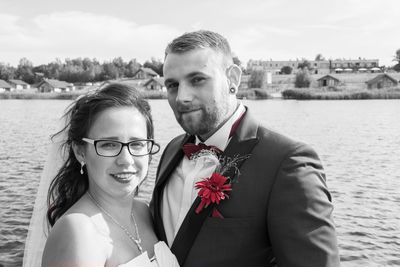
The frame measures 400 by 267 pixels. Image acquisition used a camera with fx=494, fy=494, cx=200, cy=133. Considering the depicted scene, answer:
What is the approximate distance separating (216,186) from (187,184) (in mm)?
376

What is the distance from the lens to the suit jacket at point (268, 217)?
3.04 metres

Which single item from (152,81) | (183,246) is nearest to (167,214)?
(183,246)

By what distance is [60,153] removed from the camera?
12.4ft

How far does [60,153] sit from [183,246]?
1.22m

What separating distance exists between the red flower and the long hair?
559 mm

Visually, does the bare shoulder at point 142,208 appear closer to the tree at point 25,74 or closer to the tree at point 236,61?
the tree at point 236,61

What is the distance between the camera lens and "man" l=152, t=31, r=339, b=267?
3.06 meters

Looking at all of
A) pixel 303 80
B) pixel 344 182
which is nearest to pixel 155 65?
pixel 303 80

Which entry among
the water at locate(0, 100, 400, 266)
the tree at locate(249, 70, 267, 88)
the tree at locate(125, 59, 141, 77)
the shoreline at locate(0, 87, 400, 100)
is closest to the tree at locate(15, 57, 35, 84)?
the tree at locate(125, 59, 141, 77)

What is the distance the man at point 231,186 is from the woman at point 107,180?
0.85ft

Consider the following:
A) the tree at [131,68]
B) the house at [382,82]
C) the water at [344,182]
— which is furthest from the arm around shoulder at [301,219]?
the tree at [131,68]

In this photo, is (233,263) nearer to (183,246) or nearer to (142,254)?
(183,246)

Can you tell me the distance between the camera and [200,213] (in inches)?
131

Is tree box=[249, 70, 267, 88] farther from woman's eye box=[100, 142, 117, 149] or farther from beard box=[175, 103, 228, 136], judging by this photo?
woman's eye box=[100, 142, 117, 149]
